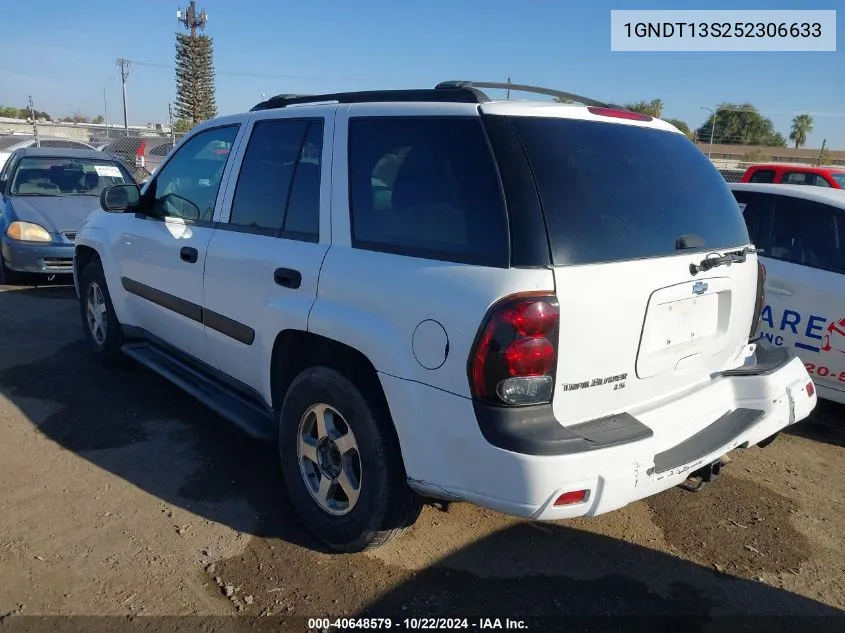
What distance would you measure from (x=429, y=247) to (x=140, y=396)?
312 cm

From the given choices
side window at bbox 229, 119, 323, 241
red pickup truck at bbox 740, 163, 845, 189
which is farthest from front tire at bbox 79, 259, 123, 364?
red pickup truck at bbox 740, 163, 845, 189

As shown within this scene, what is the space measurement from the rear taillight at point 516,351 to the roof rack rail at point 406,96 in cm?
90

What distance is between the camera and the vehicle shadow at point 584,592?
2.68 metres

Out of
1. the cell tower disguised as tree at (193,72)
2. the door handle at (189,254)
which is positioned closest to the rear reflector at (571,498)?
the door handle at (189,254)

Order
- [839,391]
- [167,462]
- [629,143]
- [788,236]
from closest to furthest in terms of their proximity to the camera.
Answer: [629,143], [167,462], [839,391], [788,236]

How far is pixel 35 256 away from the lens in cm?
782

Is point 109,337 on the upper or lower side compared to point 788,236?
lower

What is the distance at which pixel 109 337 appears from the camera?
5.13 meters

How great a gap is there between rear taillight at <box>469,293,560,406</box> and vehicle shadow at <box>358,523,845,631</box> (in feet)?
3.17

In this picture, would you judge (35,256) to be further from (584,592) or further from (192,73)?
(192,73)

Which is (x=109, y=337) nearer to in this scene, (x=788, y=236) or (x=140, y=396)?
(x=140, y=396)

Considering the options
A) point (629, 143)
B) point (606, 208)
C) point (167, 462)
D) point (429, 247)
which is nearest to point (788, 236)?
point (629, 143)

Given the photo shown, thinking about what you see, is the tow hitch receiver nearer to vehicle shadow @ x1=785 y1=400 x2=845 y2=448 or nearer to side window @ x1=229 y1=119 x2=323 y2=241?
side window @ x1=229 y1=119 x2=323 y2=241

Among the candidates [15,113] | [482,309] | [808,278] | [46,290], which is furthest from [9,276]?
[15,113]
